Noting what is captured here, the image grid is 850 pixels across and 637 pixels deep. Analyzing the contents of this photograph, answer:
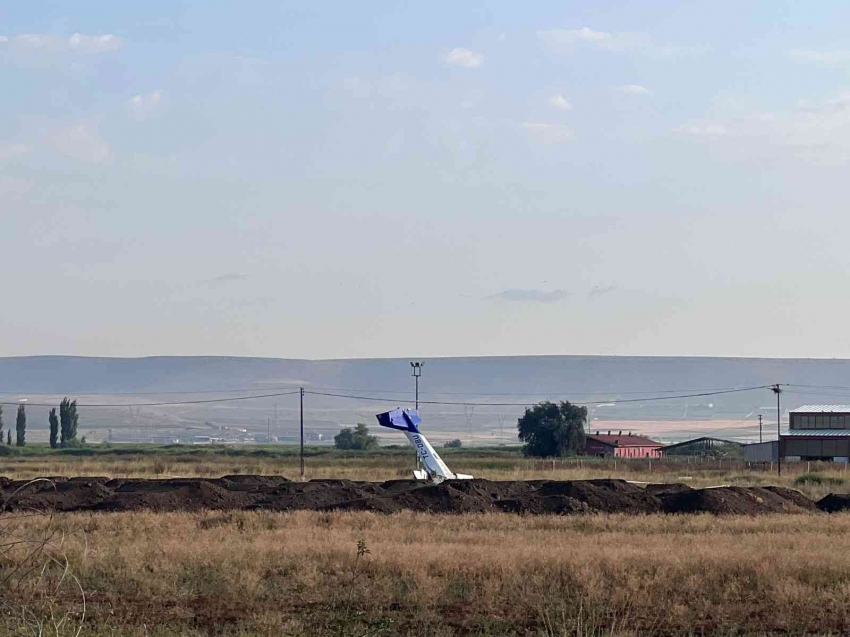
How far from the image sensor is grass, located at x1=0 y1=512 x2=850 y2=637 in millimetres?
16875

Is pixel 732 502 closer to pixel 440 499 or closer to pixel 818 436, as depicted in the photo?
pixel 440 499

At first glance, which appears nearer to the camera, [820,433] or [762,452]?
[820,433]

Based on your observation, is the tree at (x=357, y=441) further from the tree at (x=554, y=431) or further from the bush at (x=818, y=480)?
the bush at (x=818, y=480)

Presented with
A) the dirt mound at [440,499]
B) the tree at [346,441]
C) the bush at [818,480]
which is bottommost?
the tree at [346,441]

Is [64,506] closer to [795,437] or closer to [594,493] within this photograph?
[594,493]

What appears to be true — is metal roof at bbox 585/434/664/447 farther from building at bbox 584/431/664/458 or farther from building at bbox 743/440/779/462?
building at bbox 743/440/779/462

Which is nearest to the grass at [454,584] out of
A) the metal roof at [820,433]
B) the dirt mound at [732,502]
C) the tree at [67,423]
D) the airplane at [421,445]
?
the dirt mound at [732,502]

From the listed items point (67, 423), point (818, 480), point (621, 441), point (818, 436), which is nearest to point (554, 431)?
point (621, 441)

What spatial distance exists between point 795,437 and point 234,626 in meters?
85.0

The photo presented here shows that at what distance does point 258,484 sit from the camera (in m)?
46.9

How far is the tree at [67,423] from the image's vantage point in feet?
523

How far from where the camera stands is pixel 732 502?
3659cm

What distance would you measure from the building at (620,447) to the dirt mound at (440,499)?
264 feet

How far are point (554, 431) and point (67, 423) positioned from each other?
71.5 metres
